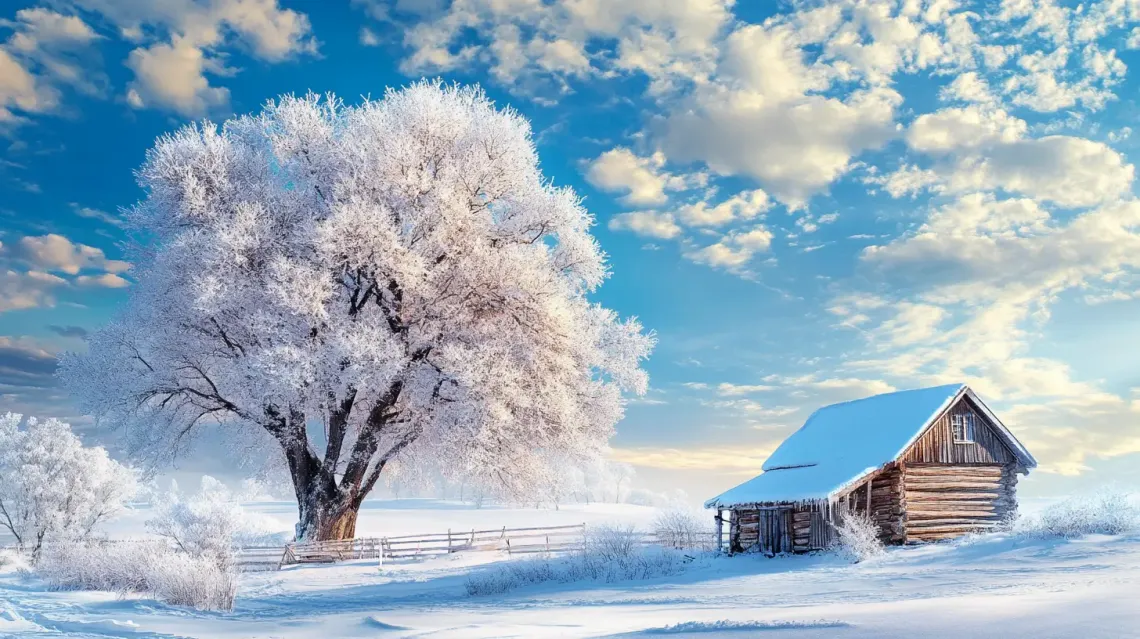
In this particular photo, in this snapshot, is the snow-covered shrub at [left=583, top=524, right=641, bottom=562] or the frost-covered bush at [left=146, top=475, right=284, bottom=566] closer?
the snow-covered shrub at [left=583, top=524, right=641, bottom=562]

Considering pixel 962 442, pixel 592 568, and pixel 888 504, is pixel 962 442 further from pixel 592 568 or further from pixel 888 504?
pixel 592 568

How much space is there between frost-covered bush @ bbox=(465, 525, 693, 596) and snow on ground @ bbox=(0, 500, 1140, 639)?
2.16ft

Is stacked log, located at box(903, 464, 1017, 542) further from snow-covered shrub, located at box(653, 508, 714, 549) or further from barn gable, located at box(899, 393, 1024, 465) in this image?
snow-covered shrub, located at box(653, 508, 714, 549)

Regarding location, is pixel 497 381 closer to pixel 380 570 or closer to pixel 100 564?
pixel 380 570

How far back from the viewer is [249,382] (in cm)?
2523

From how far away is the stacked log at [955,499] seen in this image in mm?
29531

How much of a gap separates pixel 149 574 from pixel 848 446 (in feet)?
76.2

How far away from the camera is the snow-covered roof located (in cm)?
2850

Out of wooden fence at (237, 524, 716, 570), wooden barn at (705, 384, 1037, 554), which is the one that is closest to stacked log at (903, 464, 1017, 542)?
wooden barn at (705, 384, 1037, 554)

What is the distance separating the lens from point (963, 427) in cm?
3133

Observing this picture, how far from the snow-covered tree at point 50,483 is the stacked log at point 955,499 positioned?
40.2m

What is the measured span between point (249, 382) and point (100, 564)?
6.27m

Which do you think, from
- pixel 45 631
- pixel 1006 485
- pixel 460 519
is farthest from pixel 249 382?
pixel 460 519

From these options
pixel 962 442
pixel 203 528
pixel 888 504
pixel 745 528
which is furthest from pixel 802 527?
pixel 203 528
